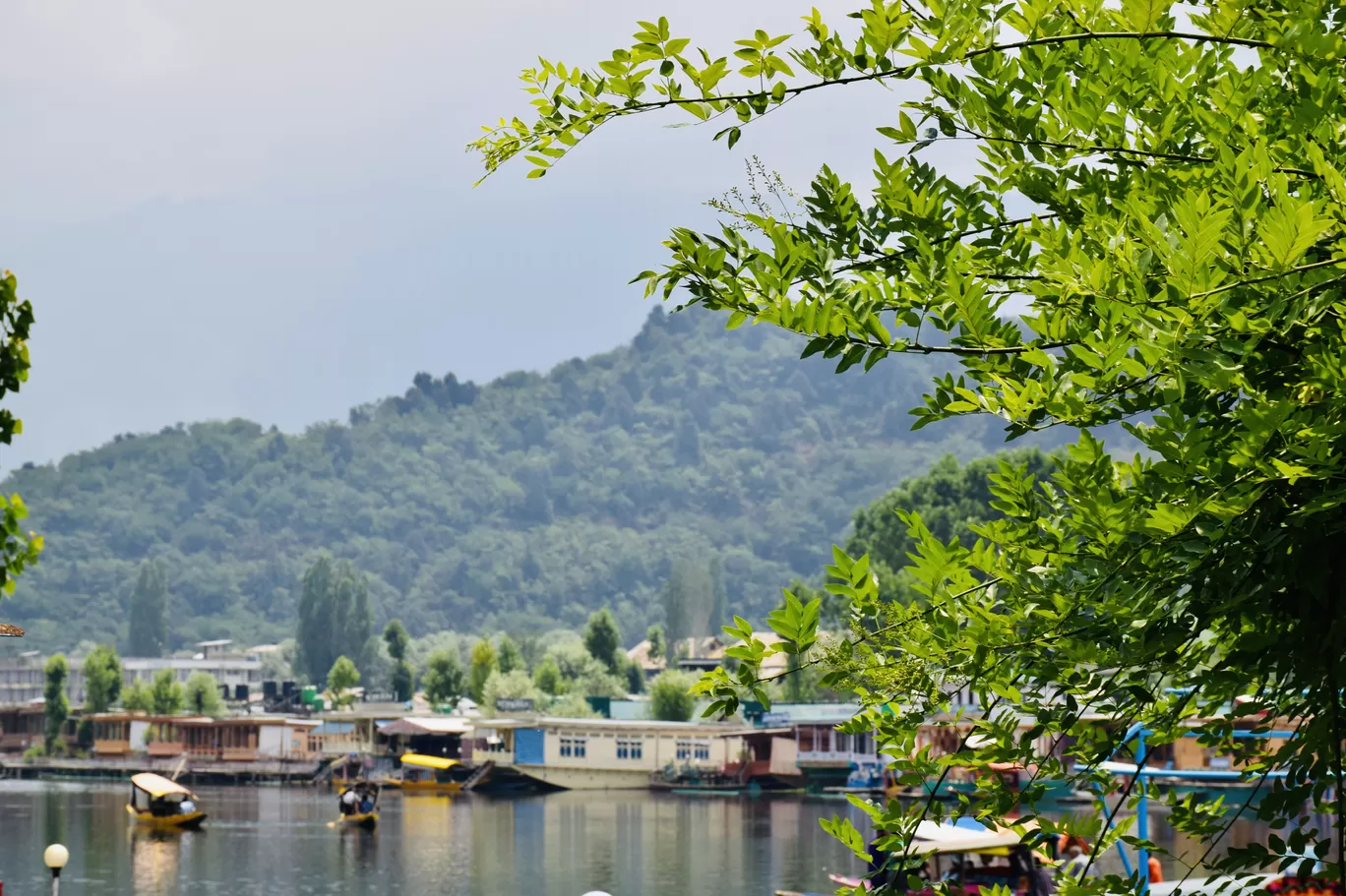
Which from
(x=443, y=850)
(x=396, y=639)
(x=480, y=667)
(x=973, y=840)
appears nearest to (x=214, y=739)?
(x=480, y=667)

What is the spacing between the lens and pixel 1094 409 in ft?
10.6

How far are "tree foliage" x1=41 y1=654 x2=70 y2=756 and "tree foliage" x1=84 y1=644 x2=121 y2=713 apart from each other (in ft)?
7.48

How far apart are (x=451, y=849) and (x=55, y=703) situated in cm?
6793

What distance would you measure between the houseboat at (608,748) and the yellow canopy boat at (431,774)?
2.29 meters

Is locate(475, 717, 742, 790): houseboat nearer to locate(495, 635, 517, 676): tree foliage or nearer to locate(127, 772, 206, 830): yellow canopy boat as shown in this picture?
locate(495, 635, 517, 676): tree foliage

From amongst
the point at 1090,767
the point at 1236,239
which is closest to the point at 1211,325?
the point at 1236,239

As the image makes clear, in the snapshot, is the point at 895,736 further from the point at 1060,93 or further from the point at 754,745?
the point at 754,745

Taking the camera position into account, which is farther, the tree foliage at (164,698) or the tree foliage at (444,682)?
the tree foliage at (444,682)

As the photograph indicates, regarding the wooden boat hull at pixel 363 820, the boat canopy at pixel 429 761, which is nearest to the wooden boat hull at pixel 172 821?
the wooden boat hull at pixel 363 820

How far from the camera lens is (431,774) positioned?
8850 cm

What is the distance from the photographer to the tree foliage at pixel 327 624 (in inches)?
7323

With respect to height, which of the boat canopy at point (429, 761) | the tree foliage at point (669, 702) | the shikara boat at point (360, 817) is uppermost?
the tree foliage at point (669, 702)

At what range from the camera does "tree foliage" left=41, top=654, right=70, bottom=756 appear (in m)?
106

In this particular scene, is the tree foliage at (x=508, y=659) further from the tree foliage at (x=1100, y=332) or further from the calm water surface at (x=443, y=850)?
the tree foliage at (x=1100, y=332)
